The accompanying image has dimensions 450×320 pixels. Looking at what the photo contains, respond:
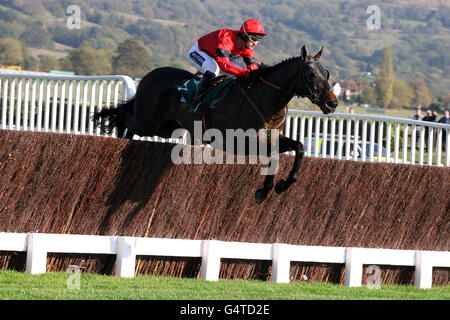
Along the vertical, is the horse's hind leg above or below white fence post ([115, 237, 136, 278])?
above

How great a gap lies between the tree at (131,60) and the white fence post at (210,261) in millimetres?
97408

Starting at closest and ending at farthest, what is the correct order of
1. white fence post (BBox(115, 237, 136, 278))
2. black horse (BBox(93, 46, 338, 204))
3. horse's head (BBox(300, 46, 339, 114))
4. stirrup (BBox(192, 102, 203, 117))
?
white fence post (BBox(115, 237, 136, 278))
horse's head (BBox(300, 46, 339, 114))
black horse (BBox(93, 46, 338, 204))
stirrup (BBox(192, 102, 203, 117))

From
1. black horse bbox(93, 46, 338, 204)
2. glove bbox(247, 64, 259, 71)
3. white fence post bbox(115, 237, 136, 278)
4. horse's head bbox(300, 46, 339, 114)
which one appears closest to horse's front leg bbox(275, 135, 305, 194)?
black horse bbox(93, 46, 338, 204)

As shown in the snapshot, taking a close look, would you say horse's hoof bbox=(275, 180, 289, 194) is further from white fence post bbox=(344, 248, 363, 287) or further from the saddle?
the saddle

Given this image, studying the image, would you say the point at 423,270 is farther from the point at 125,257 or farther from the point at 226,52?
the point at 125,257

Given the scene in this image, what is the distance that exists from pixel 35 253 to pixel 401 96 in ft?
446

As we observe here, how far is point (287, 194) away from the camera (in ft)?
23.8

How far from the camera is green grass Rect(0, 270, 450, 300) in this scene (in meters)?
5.39

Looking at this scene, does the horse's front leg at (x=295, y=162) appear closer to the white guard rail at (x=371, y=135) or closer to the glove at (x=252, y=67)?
the glove at (x=252, y=67)

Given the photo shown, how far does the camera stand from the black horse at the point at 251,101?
676cm

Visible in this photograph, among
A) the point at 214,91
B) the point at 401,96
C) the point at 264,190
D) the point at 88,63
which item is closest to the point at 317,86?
the point at 264,190

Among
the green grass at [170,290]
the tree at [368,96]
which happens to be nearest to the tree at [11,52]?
the tree at [368,96]

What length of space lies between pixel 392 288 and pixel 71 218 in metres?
2.92

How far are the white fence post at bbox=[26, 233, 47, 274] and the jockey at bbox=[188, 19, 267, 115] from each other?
2.16 metres
